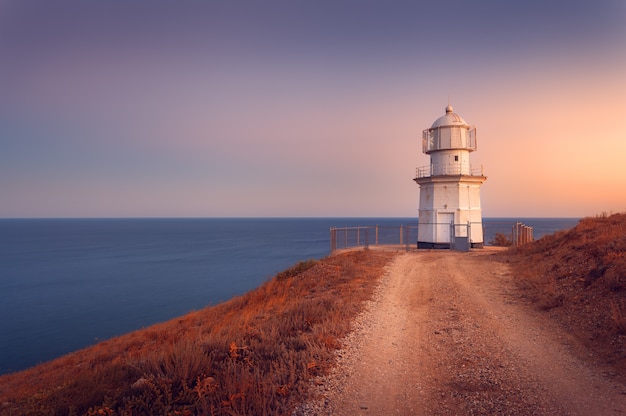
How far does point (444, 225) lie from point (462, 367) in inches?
813

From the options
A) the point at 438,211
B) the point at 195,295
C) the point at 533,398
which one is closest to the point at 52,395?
the point at 533,398

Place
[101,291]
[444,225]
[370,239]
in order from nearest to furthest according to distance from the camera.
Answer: [444,225] → [101,291] → [370,239]

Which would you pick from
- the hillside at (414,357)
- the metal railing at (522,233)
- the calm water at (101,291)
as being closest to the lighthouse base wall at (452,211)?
the metal railing at (522,233)

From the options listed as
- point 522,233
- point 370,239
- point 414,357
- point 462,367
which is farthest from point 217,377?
point 370,239

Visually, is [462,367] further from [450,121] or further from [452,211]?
[450,121]

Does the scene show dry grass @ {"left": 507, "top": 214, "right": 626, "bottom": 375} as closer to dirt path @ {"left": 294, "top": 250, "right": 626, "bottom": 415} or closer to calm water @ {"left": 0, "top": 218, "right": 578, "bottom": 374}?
dirt path @ {"left": 294, "top": 250, "right": 626, "bottom": 415}

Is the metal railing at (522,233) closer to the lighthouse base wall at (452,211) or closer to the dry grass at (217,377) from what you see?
the lighthouse base wall at (452,211)

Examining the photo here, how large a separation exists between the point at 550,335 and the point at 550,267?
6.37m

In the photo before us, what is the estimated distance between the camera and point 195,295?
37938mm

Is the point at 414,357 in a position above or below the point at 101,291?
above

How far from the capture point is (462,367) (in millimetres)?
5762

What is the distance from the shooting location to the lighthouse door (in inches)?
994

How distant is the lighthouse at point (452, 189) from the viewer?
24984mm

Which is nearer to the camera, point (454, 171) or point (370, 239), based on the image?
point (454, 171)
